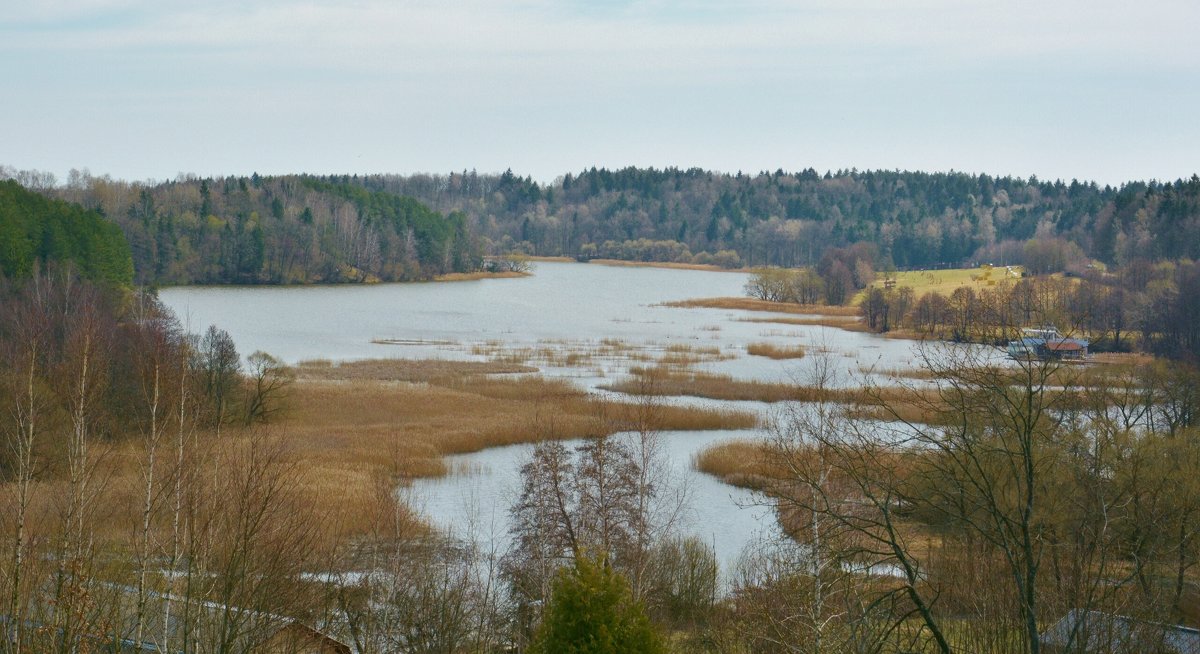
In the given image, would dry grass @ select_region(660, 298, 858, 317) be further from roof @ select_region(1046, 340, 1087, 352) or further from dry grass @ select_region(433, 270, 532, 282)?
roof @ select_region(1046, 340, 1087, 352)

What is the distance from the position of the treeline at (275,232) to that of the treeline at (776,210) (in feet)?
99.5

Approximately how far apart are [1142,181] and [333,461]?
5773 inches

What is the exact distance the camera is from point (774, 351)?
4941 centimetres

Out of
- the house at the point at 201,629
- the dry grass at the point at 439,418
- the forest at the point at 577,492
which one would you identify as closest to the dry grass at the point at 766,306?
the forest at the point at 577,492

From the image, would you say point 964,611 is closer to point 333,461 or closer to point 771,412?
point 333,461

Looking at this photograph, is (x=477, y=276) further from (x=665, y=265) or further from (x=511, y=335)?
(x=511, y=335)

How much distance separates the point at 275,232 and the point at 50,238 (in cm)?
4924

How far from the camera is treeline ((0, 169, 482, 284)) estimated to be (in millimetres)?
93125

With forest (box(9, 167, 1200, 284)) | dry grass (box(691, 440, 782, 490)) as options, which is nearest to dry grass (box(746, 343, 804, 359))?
dry grass (box(691, 440, 782, 490))

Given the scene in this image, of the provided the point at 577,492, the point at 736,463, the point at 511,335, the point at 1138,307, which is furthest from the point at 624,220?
the point at 577,492

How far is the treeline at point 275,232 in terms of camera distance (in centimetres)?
9312

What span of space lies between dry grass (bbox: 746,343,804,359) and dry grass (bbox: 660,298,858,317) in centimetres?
2811

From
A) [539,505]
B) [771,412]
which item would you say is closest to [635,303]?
[771,412]

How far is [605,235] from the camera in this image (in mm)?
162250
